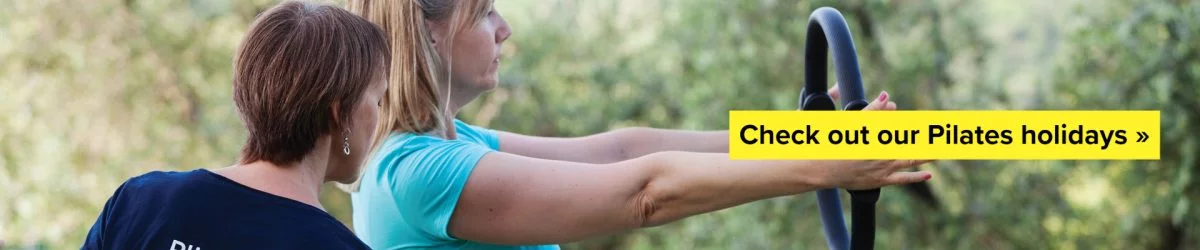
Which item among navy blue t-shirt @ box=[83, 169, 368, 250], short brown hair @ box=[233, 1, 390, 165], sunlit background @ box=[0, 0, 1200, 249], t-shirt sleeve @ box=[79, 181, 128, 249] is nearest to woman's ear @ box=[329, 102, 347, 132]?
short brown hair @ box=[233, 1, 390, 165]

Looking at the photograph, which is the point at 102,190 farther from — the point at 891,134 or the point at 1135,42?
the point at 891,134

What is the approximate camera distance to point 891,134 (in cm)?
163

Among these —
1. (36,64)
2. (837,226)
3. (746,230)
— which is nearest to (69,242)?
(36,64)

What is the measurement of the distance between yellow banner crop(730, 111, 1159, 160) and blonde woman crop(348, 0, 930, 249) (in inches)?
1.2

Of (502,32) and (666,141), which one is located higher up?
(502,32)

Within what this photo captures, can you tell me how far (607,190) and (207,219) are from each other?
52cm

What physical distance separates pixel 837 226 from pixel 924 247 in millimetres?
3080

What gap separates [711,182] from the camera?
170 cm

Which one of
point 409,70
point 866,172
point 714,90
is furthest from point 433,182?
point 714,90

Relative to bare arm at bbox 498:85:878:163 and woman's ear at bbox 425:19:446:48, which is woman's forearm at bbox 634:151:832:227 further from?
bare arm at bbox 498:85:878:163

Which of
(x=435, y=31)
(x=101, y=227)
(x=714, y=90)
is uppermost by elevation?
(x=435, y=31)

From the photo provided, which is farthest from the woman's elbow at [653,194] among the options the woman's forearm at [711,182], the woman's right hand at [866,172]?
the woman's right hand at [866,172]

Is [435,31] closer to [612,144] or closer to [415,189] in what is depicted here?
[415,189]

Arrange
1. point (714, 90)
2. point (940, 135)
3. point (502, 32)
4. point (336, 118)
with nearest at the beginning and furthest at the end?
point (336, 118), point (940, 135), point (502, 32), point (714, 90)
